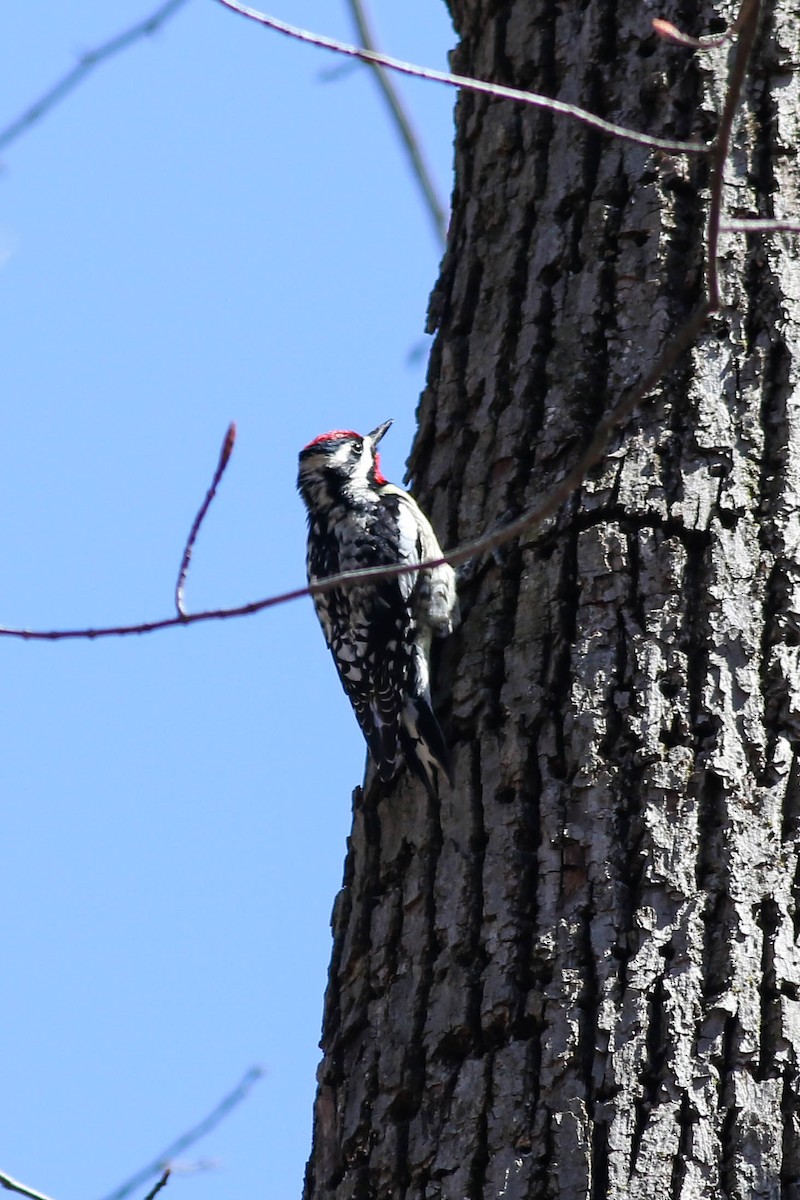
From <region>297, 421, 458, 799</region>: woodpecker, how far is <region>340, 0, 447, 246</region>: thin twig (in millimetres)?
954

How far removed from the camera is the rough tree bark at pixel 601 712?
2455 mm

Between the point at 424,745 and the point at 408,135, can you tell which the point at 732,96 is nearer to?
the point at 424,745

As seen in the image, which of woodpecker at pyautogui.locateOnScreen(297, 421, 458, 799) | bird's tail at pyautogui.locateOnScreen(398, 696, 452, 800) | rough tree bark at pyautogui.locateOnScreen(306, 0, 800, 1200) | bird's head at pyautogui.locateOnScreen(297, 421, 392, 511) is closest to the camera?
rough tree bark at pyautogui.locateOnScreen(306, 0, 800, 1200)

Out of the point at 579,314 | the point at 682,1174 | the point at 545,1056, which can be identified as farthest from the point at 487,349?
the point at 682,1174

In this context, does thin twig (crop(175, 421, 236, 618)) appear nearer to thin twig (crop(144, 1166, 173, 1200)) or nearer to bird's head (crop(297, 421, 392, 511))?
thin twig (crop(144, 1166, 173, 1200))

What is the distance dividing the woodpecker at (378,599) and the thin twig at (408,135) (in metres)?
0.95

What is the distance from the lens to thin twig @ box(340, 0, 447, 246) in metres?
4.59

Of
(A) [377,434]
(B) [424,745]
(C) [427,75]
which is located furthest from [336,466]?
(C) [427,75]

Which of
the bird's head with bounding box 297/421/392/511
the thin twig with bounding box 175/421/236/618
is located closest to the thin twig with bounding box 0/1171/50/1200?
the thin twig with bounding box 175/421/236/618

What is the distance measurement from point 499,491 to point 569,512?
0.33 metres

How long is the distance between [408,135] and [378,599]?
1568mm

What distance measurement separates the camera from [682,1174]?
230 cm

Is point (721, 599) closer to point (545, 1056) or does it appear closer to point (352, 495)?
point (545, 1056)

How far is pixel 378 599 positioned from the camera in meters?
4.71
